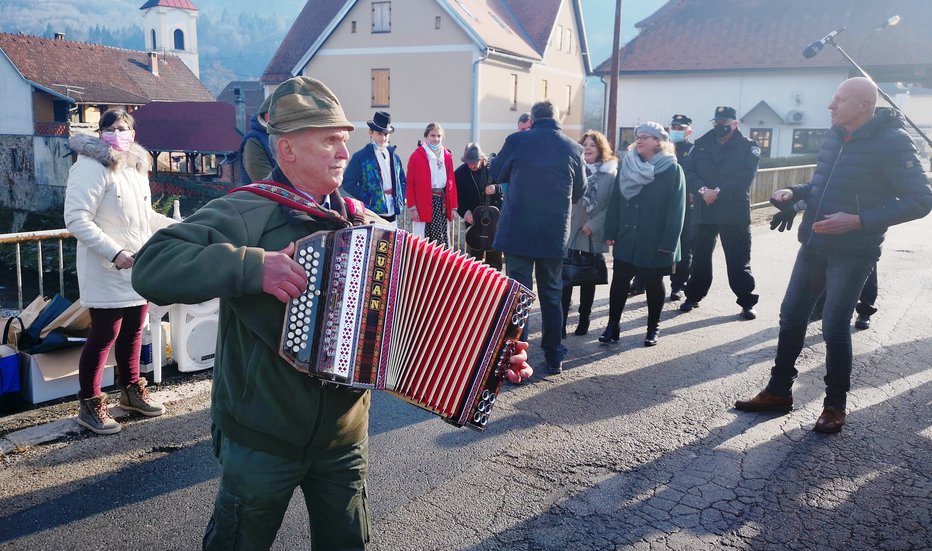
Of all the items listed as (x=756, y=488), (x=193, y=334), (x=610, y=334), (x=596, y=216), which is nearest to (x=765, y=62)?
(x=596, y=216)

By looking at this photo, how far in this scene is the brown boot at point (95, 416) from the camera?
4.66 meters

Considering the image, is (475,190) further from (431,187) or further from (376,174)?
(376,174)

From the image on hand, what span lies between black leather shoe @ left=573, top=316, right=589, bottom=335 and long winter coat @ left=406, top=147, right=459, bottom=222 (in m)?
2.50

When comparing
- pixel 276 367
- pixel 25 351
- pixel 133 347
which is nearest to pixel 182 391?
pixel 133 347

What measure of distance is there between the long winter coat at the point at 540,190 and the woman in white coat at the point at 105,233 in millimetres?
2760

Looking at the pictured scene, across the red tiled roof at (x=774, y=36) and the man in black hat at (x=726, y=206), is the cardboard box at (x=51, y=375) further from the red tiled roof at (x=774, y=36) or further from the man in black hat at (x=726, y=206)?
the red tiled roof at (x=774, y=36)

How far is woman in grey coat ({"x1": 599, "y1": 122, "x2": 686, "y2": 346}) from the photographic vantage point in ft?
22.0

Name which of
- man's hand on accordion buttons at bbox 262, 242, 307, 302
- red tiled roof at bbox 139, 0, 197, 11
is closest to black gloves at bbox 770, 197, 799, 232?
man's hand on accordion buttons at bbox 262, 242, 307, 302

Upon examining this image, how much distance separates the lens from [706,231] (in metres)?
8.30

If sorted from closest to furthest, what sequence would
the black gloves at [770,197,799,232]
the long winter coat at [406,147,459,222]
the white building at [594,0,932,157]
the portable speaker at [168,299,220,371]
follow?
the black gloves at [770,197,799,232], the portable speaker at [168,299,220,371], the long winter coat at [406,147,459,222], the white building at [594,0,932,157]

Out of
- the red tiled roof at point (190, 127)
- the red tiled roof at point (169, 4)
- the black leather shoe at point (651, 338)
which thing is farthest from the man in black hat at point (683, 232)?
the red tiled roof at point (169, 4)

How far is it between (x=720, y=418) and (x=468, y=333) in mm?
3213

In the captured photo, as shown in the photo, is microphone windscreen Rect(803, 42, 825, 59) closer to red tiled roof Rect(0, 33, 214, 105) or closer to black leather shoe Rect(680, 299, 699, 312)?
black leather shoe Rect(680, 299, 699, 312)

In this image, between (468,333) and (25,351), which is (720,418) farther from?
(25,351)
